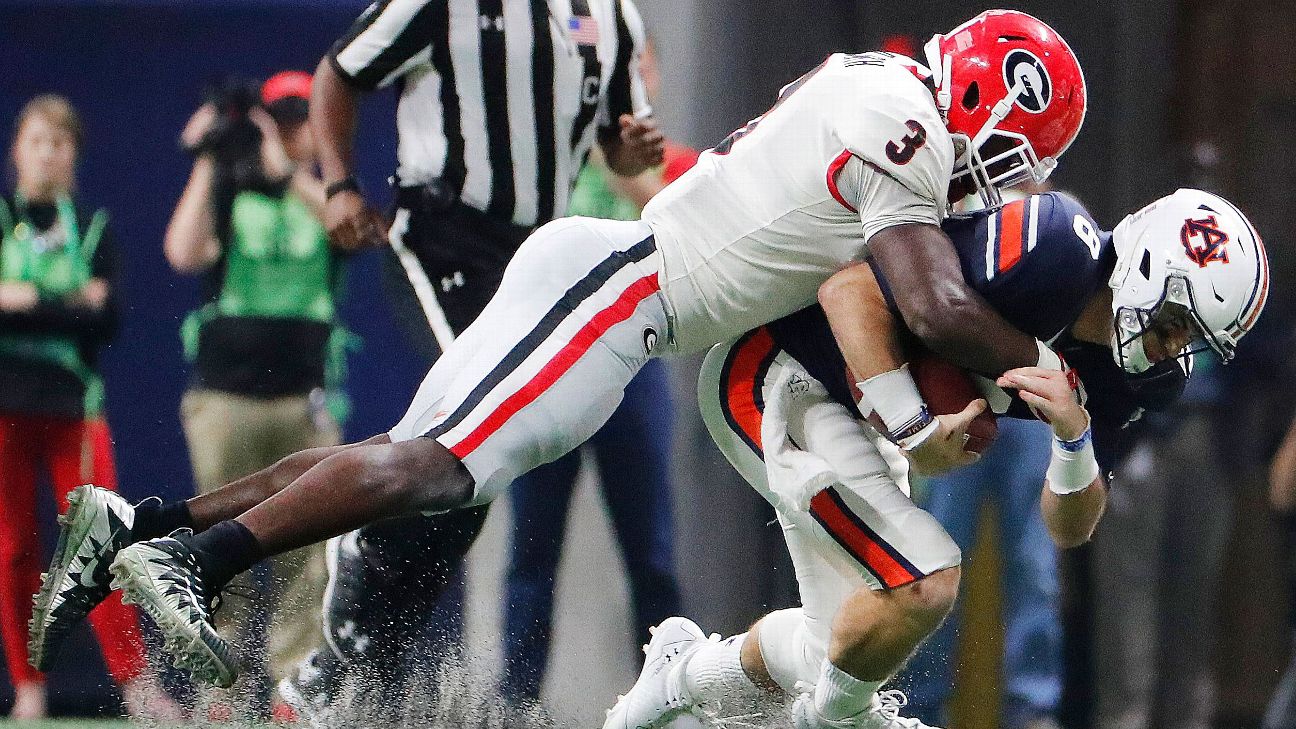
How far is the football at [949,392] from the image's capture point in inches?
145

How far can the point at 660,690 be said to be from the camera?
4316 mm

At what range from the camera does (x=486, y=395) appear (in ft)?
11.9

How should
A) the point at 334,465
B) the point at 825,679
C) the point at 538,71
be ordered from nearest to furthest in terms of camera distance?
the point at 334,465 < the point at 825,679 < the point at 538,71

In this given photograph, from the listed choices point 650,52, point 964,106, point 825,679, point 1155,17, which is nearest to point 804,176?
point 964,106

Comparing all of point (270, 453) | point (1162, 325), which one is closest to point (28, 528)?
point (270, 453)

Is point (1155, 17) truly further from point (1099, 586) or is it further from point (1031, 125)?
point (1031, 125)

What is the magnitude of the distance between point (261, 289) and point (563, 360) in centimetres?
213

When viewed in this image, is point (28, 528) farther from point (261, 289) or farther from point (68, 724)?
point (261, 289)

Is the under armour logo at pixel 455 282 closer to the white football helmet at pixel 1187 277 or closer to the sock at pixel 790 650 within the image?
the sock at pixel 790 650

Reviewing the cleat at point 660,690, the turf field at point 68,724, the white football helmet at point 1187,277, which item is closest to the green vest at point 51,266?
the turf field at point 68,724

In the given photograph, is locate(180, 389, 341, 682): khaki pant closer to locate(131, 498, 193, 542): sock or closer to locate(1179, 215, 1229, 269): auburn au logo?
locate(131, 498, 193, 542): sock

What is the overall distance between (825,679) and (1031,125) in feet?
3.84

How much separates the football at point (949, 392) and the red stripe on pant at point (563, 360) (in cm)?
51

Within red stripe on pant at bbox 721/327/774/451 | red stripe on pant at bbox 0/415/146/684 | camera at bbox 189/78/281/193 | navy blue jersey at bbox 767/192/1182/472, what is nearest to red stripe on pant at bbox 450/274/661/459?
red stripe on pant at bbox 721/327/774/451
